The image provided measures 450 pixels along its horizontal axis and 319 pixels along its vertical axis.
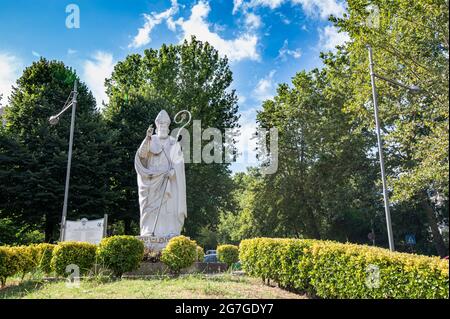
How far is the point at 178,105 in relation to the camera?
28.2 metres

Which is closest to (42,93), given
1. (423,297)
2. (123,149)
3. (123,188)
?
(123,149)

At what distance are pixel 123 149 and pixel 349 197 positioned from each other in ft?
48.7

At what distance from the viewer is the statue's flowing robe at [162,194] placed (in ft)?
43.1

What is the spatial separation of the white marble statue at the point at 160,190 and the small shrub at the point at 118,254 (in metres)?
3.37

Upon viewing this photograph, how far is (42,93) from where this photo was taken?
74.7 ft

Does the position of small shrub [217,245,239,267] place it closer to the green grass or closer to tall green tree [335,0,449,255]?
the green grass

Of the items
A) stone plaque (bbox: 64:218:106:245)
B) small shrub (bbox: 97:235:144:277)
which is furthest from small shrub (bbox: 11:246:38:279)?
small shrub (bbox: 97:235:144:277)

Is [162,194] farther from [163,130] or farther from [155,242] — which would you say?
[163,130]

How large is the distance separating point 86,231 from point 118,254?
405cm

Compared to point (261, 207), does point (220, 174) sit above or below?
above

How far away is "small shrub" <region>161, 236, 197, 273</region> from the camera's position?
10000 mm

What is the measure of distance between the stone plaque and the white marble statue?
1385 millimetres

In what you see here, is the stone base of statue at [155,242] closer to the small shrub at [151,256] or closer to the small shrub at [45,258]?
the small shrub at [151,256]
